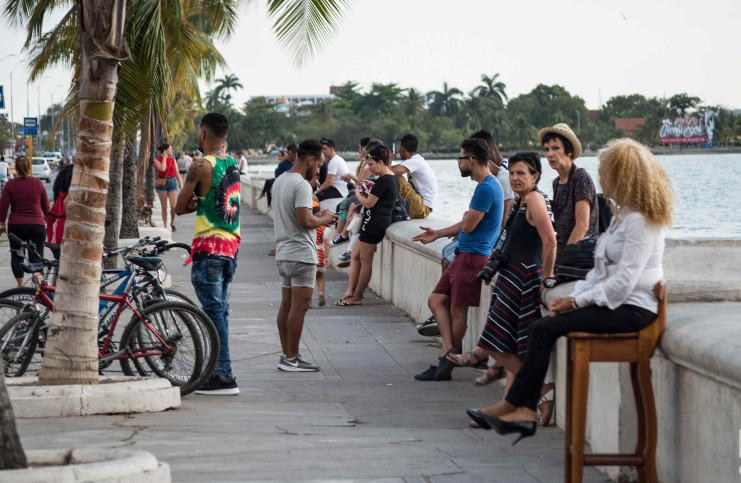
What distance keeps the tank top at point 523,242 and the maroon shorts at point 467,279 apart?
1294 mm

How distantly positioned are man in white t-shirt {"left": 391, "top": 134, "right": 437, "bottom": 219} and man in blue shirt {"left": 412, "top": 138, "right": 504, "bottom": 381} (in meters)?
3.89

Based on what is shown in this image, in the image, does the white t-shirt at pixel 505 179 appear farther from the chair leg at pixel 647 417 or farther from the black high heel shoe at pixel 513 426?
the chair leg at pixel 647 417

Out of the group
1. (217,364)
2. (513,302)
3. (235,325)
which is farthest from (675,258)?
(235,325)

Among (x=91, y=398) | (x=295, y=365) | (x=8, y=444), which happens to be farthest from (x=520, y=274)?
(x=8, y=444)

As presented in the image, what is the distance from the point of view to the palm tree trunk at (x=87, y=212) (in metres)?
6.92

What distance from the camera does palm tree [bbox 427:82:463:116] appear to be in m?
178

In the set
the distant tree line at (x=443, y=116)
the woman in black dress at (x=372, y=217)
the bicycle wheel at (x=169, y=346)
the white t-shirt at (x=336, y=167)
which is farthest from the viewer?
the distant tree line at (x=443, y=116)

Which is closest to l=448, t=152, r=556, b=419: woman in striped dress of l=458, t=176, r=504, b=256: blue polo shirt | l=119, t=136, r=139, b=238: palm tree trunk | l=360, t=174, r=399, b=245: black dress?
l=458, t=176, r=504, b=256: blue polo shirt

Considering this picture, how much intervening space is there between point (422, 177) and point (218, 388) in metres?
5.69

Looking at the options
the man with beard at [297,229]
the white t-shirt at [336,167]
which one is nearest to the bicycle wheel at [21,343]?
the man with beard at [297,229]

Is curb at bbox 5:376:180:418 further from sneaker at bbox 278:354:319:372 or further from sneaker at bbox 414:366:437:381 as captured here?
sneaker at bbox 414:366:437:381

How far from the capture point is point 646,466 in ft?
16.0

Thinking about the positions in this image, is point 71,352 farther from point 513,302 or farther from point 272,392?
point 513,302

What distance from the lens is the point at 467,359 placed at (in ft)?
26.6
